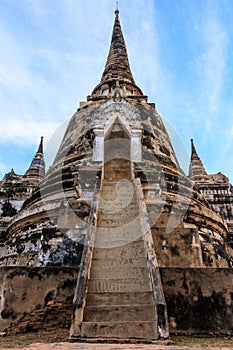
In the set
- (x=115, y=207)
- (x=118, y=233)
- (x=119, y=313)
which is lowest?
(x=119, y=313)

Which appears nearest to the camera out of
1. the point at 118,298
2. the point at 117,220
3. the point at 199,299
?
the point at 118,298

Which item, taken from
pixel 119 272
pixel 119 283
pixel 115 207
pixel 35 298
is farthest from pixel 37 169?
pixel 119 283

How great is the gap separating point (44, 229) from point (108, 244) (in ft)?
6.47

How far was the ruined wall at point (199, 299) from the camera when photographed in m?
4.43

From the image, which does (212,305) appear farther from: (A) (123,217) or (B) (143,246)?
(A) (123,217)

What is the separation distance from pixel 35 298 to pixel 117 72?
1278cm

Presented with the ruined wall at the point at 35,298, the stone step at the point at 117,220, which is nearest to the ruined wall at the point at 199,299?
the stone step at the point at 117,220

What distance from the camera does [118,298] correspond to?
4.18 m

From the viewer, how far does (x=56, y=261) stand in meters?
6.05

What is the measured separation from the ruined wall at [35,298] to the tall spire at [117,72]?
10128mm

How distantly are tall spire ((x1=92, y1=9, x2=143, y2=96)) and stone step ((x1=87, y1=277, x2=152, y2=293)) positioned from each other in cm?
1032

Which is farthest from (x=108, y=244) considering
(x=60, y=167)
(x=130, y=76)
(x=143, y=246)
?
(x=130, y=76)

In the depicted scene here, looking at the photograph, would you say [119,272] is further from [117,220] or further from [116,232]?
[117,220]

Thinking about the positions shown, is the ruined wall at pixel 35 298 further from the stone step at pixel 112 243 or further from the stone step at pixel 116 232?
the stone step at pixel 116 232
